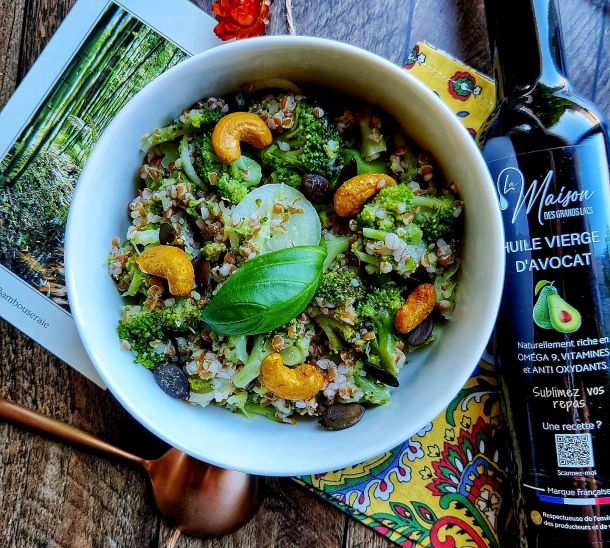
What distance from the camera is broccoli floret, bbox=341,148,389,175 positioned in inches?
57.7

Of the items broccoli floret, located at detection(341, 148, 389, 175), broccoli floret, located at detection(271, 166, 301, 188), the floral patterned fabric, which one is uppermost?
broccoli floret, located at detection(341, 148, 389, 175)

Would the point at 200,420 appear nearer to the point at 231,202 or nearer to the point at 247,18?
the point at 231,202

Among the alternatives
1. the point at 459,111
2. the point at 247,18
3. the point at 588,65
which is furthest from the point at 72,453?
the point at 588,65

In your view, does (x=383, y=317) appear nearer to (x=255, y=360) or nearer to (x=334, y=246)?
(x=334, y=246)

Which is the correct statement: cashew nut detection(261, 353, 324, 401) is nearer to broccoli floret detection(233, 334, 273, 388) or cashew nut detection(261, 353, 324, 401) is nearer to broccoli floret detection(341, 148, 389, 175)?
broccoli floret detection(233, 334, 273, 388)

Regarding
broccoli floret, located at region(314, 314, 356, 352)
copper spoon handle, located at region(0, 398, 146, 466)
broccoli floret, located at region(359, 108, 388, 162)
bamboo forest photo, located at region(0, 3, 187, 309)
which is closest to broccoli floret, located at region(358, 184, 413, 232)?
broccoli floret, located at region(359, 108, 388, 162)

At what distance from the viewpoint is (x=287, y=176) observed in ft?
4.83

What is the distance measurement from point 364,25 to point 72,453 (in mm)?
1536

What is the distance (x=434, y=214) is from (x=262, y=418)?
0.63 m

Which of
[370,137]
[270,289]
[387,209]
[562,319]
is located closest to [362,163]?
[370,137]

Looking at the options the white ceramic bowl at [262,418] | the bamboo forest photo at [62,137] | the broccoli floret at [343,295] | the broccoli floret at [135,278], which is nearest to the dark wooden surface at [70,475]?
the bamboo forest photo at [62,137]

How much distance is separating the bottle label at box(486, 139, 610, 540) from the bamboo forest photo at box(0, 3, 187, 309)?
1078 millimetres

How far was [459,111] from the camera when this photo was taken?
177 cm

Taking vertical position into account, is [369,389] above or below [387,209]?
below
